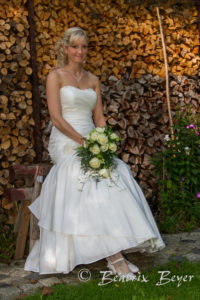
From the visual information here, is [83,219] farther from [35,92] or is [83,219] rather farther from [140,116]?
[140,116]

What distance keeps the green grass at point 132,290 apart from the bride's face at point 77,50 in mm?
1895

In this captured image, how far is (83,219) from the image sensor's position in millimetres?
3012

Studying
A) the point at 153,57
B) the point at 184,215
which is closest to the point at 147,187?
the point at 184,215

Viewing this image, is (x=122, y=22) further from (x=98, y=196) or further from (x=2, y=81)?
(x=98, y=196)

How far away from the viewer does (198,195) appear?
4773 mm

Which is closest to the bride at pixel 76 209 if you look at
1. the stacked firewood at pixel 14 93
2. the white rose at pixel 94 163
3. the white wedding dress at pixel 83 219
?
the white wedding dress at pixel 83 219

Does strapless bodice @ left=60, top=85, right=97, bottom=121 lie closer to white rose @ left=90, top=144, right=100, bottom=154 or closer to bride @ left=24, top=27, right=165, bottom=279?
bride @ left=24, top=27, right=165, bottom=279

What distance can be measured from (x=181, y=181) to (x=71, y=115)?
1848 millimetres

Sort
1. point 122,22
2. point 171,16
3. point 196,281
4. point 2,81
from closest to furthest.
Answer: point 196,281
point 2,81
point 122,22
point 171,16

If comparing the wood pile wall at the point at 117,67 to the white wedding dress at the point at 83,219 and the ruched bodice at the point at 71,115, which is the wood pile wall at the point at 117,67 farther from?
the white wedding dress at the point at 83,219

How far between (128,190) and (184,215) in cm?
190

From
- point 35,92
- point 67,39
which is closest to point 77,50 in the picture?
point 67,39

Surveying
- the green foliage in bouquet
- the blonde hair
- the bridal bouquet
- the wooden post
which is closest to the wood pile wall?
the green foliage in bouquet

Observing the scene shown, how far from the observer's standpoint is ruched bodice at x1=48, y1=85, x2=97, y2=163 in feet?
11.7
